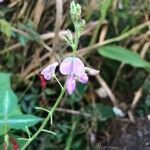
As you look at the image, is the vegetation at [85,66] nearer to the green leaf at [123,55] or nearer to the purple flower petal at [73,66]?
the green leaf at [123,55]

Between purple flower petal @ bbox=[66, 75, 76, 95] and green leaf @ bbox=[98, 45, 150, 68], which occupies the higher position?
purple flower petal @ bbox=[66, 75, 76, 95]

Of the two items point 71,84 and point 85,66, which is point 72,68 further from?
point 85,66

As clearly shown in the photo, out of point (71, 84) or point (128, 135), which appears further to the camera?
point (128, 135)

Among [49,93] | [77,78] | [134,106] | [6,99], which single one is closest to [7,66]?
[49,93]

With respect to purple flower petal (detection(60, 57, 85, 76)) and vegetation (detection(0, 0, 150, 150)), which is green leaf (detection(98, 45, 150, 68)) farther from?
purple flower petal (detection(60, 57, 85, 76))

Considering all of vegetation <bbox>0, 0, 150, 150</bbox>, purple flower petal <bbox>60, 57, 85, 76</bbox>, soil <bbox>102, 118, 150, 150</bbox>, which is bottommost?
soil <bbox>102, 118, 150, 150</bbox>

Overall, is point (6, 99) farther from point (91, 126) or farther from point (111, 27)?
point (111, 27)

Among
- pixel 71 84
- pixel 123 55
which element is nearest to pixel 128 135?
pixel 123 55

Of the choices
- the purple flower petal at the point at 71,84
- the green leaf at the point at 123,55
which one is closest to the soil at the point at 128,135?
the green leaf at the point at 123,55

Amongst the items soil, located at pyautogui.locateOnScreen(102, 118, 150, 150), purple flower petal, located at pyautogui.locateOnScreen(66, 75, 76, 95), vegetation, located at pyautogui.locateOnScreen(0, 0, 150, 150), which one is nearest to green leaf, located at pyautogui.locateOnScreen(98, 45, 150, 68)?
vegetation, located at pyautogui.locateOnScreen(0, 0, 150, 150)
